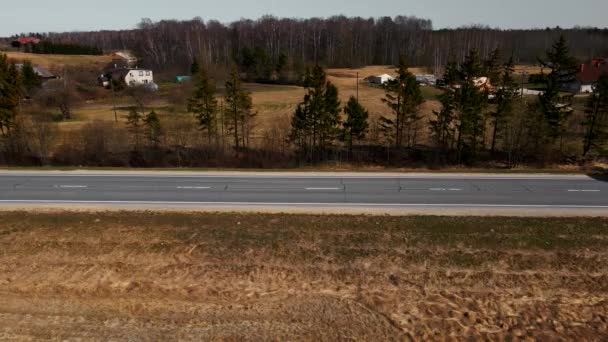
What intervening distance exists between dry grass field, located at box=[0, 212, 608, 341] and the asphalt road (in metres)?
2.33

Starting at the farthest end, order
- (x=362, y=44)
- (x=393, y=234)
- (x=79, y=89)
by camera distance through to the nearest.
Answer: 1. (x=362, y=44)
2. (x=79, y=89)
3. (x=393, y=234)

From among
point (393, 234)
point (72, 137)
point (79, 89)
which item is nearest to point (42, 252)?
point (393, 234)

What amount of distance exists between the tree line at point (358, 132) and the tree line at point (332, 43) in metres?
72.4

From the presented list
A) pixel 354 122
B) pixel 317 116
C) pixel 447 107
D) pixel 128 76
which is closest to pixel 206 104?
pixel 317 116

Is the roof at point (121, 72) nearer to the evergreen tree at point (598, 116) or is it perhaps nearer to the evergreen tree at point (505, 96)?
the evergreen tree at point (505, 96)

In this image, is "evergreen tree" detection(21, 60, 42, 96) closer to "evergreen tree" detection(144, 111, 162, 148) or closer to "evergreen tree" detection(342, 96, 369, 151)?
"evergreen tree" detection(144, 111, 162, 148)

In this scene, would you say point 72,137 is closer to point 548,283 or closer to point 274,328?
point 274,328

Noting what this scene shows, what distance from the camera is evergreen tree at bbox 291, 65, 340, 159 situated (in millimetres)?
35062

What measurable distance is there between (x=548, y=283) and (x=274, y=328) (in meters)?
8.20

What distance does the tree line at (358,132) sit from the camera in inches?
1372

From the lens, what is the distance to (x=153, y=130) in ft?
125

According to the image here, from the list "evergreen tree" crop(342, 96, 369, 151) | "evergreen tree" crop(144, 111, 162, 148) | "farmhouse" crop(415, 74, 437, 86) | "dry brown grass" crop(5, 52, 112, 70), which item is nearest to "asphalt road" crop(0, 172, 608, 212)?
"evergreen tree" crop(144, 111, 162, 148)

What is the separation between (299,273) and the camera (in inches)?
531

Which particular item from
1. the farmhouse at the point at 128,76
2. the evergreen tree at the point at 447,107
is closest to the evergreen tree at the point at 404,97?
the evergreen tree at the point at 447,107
